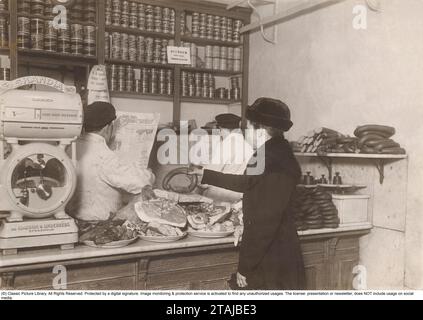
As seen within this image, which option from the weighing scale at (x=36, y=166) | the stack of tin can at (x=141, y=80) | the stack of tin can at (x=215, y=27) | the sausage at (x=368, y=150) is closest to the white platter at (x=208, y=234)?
the weighing scale at (x=36, y=166)

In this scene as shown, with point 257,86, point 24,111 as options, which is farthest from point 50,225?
point 257,86

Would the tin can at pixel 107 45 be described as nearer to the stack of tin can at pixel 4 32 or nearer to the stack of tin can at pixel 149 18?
the stack of tin can at pixel 149 18

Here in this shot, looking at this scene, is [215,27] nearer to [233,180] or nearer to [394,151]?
[394,151]

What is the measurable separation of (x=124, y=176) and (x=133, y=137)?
0.94 metres

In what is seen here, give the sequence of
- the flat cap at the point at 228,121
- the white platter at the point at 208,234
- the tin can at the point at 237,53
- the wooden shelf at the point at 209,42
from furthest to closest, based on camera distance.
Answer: the tin can at the point at 237,53 → the wooden shelf at the point at 209,42 → the flat cap at the point at 228,121 → the white platter at the point at 208,234

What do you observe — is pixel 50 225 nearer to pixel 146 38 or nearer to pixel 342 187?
pixel 342 187

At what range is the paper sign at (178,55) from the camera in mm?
3955

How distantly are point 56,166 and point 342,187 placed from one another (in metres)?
1.65

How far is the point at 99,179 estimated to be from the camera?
222 centimetres

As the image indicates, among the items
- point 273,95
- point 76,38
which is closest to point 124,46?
point 76,38

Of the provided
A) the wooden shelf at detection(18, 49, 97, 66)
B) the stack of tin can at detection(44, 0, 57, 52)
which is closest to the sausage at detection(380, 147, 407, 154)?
the wooden shelf at detection(18, 49, 97, 66)

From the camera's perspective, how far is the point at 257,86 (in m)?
4.14

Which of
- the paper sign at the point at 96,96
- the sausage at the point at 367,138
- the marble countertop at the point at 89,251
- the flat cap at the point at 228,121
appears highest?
the paper sign at the point at 96,96

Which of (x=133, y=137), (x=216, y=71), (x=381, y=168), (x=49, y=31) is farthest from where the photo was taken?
(x=216, y=71)
